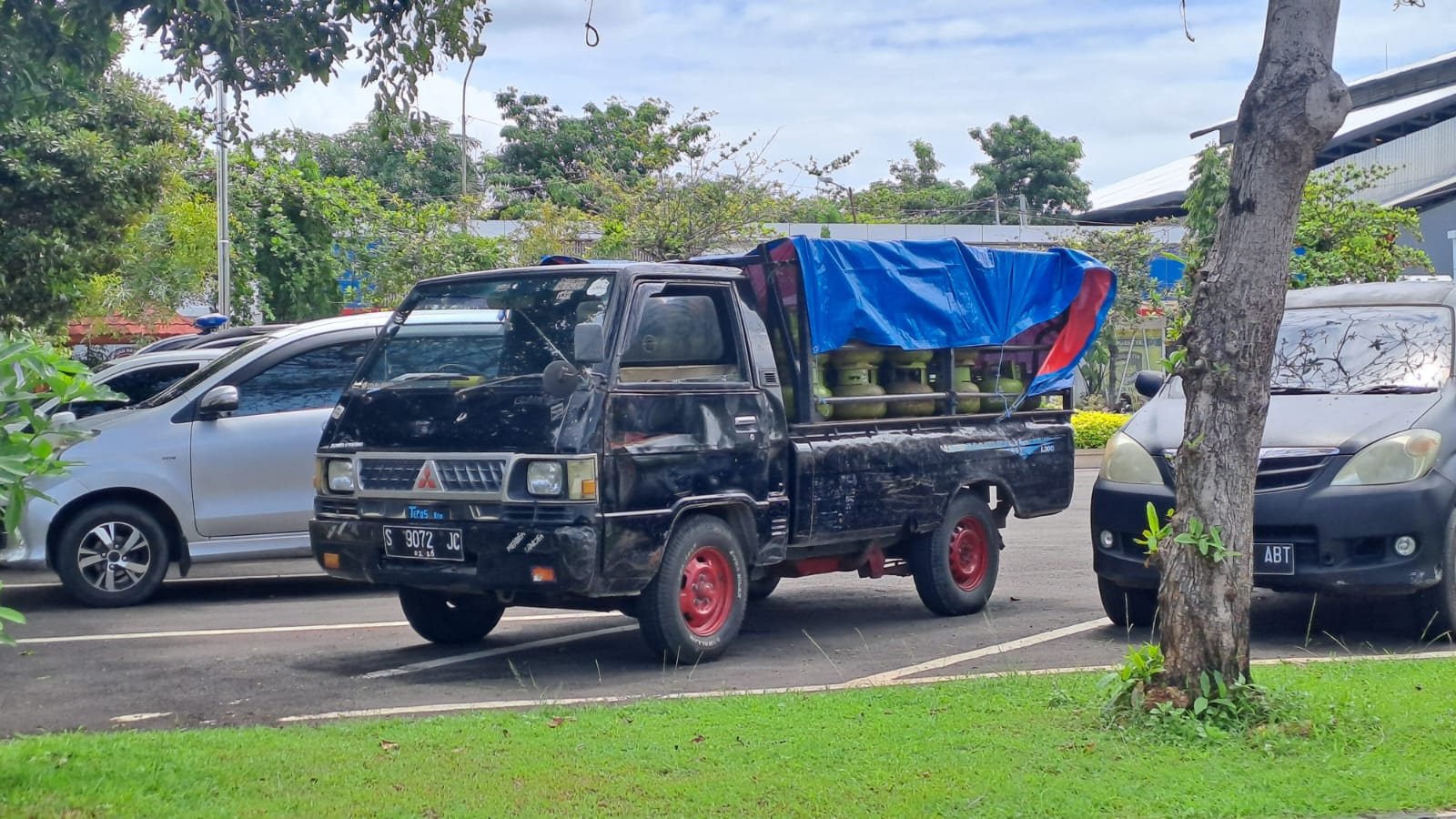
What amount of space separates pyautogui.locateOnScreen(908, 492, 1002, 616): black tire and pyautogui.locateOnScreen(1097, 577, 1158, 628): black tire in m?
1.08

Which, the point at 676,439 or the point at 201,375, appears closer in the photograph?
the point at 676,439

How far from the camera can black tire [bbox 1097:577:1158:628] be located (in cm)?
901

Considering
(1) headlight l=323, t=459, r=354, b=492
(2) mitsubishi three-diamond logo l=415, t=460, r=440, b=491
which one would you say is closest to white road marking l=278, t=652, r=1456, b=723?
(2) mitsubishi three-diamond logo l=415, t=460, r=440, b=491

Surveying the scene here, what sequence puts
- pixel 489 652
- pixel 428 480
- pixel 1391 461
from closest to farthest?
pixel 428 480, pixel 1391 461, pixel 489 652

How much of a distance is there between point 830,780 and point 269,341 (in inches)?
285

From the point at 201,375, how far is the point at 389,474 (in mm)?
3754

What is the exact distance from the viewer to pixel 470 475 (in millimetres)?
7699

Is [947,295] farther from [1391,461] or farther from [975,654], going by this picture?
[1391,461]

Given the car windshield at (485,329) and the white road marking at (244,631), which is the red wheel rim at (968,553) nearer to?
the white road marking at (244,631)

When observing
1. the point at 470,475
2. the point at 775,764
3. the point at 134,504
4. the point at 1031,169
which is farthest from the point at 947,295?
the point at 1031,169

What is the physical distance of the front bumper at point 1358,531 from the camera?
8.02 meters

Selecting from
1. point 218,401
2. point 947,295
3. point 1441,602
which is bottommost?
point 1441,602

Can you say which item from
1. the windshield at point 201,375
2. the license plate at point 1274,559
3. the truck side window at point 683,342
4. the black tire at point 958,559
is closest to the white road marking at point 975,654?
the black tire at point 958,559

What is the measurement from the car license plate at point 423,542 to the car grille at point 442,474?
0.71 feet
